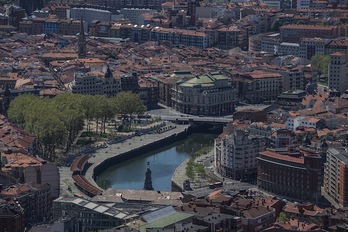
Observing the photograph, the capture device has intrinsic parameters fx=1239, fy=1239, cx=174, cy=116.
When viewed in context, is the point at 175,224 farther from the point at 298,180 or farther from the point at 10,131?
the point at 10,131

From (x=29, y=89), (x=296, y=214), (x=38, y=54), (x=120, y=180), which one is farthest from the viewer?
(x=38, y=54)

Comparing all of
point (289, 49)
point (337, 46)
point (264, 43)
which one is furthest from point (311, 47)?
point (264, 43)

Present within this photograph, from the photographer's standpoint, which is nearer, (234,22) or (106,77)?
(106,77)

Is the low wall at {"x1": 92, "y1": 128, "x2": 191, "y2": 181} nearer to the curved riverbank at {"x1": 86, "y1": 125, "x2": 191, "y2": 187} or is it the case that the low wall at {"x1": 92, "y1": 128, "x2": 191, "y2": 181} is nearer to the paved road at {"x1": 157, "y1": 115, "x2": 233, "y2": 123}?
the curved riverbank at {"x1": 86, "y1": 125, "x2": 191, "y2": 187}

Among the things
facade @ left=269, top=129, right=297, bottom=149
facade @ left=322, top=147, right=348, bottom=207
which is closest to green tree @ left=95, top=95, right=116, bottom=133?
facade @ left=269, top=129, right=297, bottom=149

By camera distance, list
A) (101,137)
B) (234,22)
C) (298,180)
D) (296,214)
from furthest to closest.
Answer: (234,22) → (101,137) → (298,180) → (296,214)

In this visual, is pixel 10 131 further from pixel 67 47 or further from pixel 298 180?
pixel 67 47

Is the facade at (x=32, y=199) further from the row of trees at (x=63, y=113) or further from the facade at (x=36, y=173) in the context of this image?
the row of trees at (x=63, y=113)

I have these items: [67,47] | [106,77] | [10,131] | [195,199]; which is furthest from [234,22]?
[195,199]
